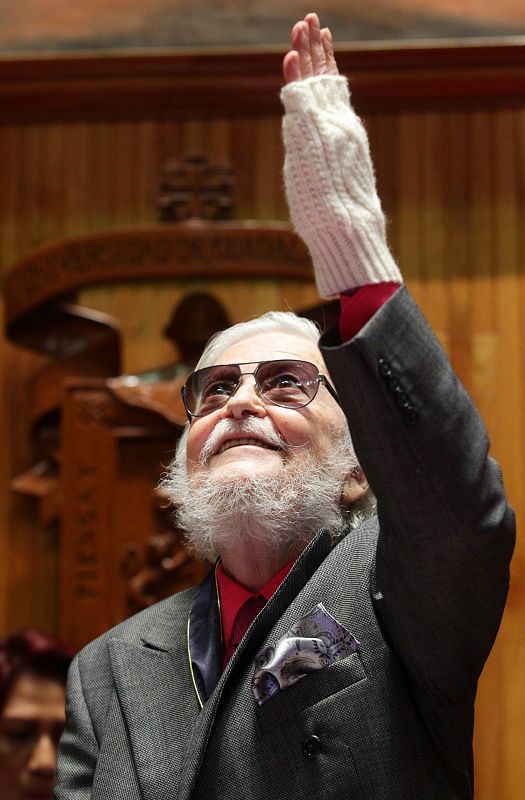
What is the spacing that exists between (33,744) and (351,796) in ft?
5.45

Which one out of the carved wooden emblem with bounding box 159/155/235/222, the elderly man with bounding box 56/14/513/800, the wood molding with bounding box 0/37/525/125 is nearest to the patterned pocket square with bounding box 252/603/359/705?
the elderly man with bounding box 56/14/513/800

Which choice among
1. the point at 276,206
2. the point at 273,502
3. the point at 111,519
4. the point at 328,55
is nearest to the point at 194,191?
the point at 276,206

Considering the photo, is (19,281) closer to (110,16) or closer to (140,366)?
(140,366)

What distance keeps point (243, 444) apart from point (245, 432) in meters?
0.02

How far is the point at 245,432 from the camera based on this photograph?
1.53m

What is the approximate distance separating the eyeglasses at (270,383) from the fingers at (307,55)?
0.54 meters

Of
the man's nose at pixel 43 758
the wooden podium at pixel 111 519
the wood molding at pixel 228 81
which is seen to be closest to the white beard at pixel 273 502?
the wooden podium at pixel 111 519

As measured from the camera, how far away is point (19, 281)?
9.47 feet

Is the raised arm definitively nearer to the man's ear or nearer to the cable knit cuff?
the cable knit cuff

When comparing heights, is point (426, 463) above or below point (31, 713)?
above

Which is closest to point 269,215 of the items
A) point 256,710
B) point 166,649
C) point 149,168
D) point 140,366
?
point 149,168

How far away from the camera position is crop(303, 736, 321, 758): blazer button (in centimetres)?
123

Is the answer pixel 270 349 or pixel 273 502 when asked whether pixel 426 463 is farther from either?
pixel 270 349

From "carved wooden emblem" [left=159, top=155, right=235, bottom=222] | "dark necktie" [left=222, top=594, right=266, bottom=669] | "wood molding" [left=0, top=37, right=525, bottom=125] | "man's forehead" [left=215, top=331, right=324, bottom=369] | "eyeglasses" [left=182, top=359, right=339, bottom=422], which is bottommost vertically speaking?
"dark necktie" [left=222, top=594, right=266, bottom=669]
